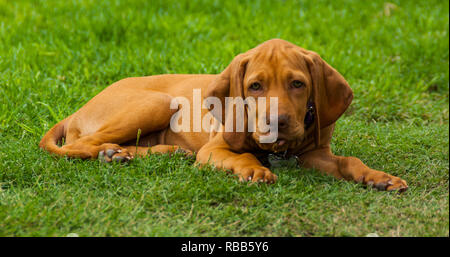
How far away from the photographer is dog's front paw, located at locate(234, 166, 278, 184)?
12.8ft

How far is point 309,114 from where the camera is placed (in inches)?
165

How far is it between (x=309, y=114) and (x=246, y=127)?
1.51 ft

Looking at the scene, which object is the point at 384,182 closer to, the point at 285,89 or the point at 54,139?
the point at 285,89

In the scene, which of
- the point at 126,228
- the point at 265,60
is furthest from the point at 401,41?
the point at 126,228

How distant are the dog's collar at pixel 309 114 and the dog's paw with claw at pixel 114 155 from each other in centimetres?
136

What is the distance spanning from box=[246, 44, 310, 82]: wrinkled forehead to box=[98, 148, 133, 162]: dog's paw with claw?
1134mm

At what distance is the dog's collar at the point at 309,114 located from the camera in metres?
4.14

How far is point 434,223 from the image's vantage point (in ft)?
11.0

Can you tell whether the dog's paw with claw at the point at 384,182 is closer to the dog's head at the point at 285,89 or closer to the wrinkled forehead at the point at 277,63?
the dog's head at the point at 285,89

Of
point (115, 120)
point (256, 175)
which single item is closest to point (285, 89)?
point (256, 175)

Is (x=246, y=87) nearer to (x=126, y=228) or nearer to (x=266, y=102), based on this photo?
(x=266, y=102)

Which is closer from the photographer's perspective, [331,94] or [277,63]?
[277,63]

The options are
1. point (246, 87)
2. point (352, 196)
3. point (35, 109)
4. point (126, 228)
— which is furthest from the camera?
point (35, 109)

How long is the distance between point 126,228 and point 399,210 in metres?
1.65
